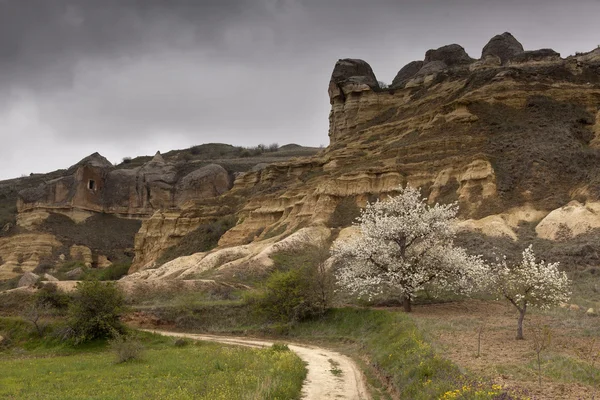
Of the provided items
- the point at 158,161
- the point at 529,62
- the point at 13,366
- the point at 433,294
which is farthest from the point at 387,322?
the point at 158,161

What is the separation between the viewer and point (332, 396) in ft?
52.3

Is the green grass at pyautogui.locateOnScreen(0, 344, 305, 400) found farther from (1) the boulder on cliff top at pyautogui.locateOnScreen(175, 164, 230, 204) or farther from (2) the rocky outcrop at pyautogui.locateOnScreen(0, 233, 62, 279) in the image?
(1) the boulder on cliff top at pyautogui.locateOnScreen(175, 164, 230, 204)

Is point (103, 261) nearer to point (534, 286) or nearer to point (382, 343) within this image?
point (382, 343)

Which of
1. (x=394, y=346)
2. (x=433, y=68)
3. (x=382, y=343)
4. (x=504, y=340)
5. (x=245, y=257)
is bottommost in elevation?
(x=382, y=343)

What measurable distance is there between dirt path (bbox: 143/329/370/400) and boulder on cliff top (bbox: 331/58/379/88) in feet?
214

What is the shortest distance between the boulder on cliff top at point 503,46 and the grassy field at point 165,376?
233 ft

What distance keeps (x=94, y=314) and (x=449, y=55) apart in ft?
252

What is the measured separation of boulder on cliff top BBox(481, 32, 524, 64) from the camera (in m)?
77.4

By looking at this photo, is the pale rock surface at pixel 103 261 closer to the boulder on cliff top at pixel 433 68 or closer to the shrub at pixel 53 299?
the shrub at pixel 53 299

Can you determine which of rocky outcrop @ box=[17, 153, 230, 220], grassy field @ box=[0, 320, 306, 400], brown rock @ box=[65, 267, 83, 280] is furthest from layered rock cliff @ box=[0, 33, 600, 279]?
rocky outcrop @ box=[17, 153, 230, 220]

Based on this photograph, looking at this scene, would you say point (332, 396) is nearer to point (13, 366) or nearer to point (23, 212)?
Answer: point (13, 366)

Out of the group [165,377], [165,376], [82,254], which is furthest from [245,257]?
[82,254]

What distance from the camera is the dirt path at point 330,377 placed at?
53.1ft

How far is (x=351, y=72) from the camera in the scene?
88500 millimetres
